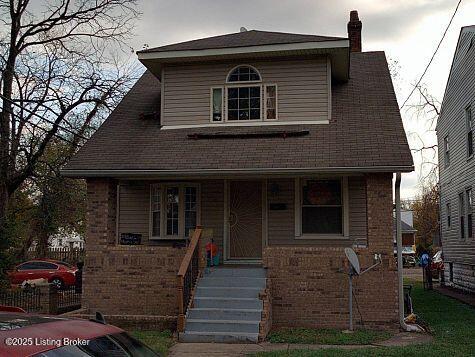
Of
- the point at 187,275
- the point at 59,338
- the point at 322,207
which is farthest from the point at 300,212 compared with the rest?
the point at 59,338

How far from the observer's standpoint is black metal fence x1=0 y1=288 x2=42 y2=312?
48.1ft

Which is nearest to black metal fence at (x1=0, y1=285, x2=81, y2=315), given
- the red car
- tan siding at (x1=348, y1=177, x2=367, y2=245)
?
tan siding at (x1=348, y1=177, x2=367, y2=245)

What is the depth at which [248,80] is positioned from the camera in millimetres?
14555

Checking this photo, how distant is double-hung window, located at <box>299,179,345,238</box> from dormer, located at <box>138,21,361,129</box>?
1.56 metres

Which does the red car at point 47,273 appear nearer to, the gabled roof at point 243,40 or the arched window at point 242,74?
the gabled roof at point 243,40

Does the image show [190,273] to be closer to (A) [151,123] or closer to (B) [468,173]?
(A) [151,123]

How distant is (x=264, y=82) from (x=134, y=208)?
4.47 meters

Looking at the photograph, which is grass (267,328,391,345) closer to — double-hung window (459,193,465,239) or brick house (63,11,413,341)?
brick house (63,11,413,341)

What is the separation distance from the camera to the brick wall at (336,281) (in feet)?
37.8

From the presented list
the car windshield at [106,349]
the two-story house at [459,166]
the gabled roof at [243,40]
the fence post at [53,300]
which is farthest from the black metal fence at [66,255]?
the car windshield at [106,349]

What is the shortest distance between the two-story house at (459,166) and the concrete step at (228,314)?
1029cm

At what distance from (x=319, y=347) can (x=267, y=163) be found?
161 inches

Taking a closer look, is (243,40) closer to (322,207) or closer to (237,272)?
(322,207)

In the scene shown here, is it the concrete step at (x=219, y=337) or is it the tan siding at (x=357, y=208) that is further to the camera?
the tan siding at (x=357, y=208)
